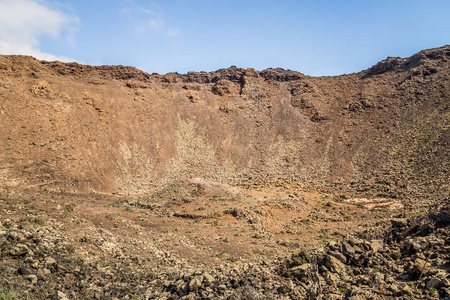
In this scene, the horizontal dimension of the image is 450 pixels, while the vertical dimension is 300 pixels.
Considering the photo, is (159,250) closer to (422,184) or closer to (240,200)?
(240,200)

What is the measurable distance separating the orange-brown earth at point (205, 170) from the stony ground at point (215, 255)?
0.29 feet

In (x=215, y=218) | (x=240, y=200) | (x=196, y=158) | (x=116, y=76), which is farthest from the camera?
(x=116, y=76)

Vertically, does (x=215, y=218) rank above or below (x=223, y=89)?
below

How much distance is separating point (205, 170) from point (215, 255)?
24.2 meters

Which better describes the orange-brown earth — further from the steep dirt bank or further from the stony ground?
the steep dirt bank

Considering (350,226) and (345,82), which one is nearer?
(350,226)

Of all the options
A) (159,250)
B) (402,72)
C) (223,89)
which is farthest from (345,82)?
(159,250)

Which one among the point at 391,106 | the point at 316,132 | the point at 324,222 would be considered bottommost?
the point at 324,222

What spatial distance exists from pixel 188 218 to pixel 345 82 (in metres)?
45.1

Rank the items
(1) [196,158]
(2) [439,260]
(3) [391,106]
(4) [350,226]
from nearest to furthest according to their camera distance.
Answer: (2) [439,260]
(4) [350,226]
(1) [196,158]
(3) [391,106]

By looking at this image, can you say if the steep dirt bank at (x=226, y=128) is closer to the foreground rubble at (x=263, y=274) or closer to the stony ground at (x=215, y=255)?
the stony ground at (x=215, y=255)

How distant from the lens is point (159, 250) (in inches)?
559

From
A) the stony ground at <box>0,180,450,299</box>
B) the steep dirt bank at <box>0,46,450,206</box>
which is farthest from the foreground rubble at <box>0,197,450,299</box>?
the steep dirt bank at <box>0,46,450,206</box>

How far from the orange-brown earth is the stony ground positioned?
88 millimetres
